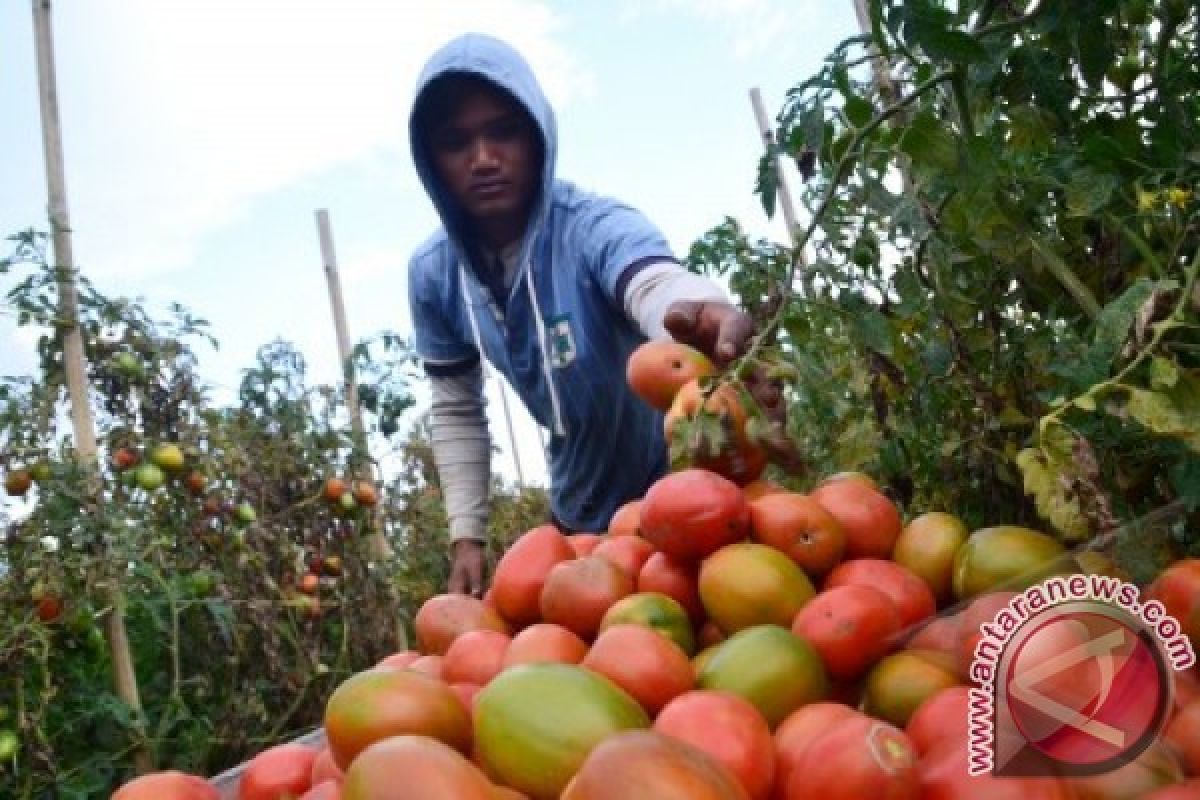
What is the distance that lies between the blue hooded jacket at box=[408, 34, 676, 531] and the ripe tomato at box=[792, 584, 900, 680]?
1.31m

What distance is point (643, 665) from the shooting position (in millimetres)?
1081

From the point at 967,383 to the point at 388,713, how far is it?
0.93m

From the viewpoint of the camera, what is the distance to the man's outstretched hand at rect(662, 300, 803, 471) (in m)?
1.44

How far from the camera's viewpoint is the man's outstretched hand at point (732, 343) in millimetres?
1436

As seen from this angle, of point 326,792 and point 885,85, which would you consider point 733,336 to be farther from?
point 326,792

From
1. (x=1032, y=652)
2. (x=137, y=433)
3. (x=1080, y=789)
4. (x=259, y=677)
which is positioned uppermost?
(x=137, y=433)

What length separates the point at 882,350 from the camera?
53.9 inches

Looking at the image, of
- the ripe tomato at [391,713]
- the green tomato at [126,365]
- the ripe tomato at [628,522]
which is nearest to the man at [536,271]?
the ripe tomato at [628,522]

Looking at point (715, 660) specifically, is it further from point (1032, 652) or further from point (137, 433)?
point (137, 433)

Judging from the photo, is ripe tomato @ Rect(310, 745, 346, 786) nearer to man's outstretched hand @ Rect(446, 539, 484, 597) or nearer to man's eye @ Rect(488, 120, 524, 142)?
man's outstretched hand @ Rect(446, 539, 484, 597)

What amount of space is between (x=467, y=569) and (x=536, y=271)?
31.0 inches

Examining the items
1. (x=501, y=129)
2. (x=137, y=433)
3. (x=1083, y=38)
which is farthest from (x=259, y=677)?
(x=1083, y=38)

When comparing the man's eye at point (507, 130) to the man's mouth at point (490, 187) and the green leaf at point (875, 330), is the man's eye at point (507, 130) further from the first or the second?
the green leaf at point (875, 330)

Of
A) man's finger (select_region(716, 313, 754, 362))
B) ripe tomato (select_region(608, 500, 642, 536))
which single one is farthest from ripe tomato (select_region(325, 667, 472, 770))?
man's finger (select_region(716, 313, 754, 362))
